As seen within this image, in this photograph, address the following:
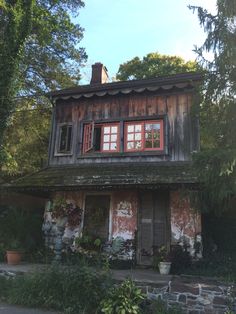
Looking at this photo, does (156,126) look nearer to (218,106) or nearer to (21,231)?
(218,106)

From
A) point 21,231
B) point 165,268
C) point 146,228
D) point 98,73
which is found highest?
point 98,73

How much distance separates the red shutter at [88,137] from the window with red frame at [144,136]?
1.26 m

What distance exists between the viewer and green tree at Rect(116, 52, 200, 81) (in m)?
24.0

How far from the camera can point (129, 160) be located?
11664mm

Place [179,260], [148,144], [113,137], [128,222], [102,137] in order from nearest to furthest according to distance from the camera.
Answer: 1. [179,260]
2. [128,222]
3. [148,144]
4. [113,137]
5. [102,137]

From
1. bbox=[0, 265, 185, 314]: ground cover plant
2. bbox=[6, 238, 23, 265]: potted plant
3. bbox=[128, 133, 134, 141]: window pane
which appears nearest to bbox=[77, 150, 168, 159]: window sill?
bbox=[128, 133, 134, 141]: window pane

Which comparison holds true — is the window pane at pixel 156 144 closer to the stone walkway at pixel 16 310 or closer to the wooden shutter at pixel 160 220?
the wooden shutter at pixel 160 220

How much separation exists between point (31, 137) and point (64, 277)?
11.2 meters

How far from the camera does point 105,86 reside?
12.3 metres

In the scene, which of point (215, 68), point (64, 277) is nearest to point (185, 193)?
point (215, 68)

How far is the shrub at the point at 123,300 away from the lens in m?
6.79

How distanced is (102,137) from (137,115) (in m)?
1.51

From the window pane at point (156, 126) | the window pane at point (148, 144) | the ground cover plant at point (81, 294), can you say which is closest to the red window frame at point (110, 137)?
the window pane at point (148, 144)

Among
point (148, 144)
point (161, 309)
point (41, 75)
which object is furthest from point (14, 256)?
point (41, 75)
